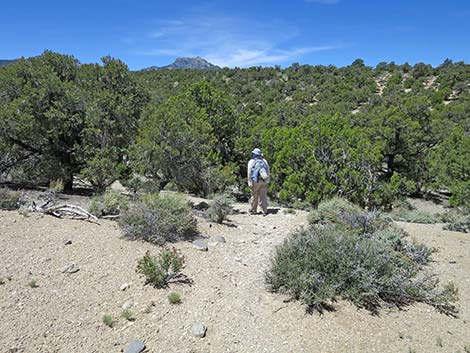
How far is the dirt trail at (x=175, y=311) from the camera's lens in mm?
4668

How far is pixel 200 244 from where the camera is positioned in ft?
24.6

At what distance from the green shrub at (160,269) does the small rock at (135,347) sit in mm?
1225

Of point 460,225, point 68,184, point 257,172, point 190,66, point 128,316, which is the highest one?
point 190,66

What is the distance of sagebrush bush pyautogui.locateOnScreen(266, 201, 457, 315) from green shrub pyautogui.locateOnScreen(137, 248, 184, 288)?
1500mm

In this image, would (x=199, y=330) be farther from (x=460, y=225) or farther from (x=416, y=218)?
(x=416, y=218)

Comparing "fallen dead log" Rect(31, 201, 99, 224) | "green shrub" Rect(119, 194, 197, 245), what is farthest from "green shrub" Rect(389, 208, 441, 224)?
"fallen dead log" Rect(31, 201, 99, 224)

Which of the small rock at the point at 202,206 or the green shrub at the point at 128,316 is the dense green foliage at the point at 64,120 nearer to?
the small rock at the point at 202,206

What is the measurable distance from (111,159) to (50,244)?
6.27m

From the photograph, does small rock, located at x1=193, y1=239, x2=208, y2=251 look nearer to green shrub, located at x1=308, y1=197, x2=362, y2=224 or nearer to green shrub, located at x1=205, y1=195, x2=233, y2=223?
green shrub, located at x1=205, y1=195, x2=233, y2=223

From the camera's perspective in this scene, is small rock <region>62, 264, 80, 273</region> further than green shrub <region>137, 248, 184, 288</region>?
Yes

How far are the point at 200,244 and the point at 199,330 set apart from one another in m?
2.69

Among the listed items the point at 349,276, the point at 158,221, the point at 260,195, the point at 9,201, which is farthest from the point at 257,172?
the point at 9,201

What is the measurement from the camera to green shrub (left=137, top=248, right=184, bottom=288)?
228 inches

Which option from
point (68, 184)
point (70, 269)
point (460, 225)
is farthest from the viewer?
point (68, 184)
